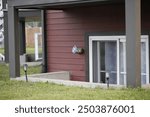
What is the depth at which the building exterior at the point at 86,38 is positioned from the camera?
483 inches

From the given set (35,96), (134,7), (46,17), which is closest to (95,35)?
(46,17)

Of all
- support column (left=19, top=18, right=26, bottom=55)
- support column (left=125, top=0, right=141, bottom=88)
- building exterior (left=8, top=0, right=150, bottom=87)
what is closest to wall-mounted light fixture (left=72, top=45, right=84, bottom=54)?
building exterior (left=8, top=0, right=150, bottom=87)

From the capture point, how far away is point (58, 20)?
570 inches

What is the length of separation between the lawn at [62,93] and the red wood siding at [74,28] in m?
3.21

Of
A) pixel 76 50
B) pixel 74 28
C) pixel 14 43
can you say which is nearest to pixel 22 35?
pixel 74 28

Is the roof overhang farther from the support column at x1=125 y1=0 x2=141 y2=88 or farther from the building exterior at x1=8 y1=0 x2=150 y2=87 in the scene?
the support column at x1=125 y1=0 x2=141 y2=88

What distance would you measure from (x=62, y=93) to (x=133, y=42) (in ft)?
6.24

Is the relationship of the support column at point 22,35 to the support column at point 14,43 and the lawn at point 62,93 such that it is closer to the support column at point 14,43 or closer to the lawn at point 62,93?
the support column at point 14,43

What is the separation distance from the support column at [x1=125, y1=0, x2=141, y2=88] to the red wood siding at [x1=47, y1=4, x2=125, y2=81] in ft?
10.1

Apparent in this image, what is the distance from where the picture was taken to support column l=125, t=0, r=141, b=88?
374 inches

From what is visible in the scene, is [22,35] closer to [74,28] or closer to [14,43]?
[74,28]

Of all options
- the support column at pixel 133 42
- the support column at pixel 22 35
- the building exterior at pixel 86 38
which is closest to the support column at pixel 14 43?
the building exterior at pixel 86 38

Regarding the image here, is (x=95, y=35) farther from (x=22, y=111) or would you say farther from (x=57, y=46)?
(x=22, y=111)

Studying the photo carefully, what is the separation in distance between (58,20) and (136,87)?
565 cm
